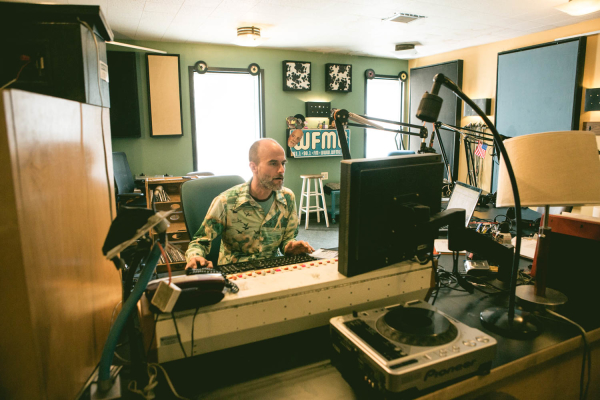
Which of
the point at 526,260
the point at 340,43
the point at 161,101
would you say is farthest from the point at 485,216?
the point at 161,101

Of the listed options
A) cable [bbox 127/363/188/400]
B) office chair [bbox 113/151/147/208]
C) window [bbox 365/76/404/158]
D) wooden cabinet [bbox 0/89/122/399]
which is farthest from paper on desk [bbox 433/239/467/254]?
window [bbox 365/76/404/158]

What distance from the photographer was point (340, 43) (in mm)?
5094

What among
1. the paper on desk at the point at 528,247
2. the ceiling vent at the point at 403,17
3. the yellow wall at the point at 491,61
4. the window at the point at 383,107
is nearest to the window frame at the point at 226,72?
the window at the point at 383,107

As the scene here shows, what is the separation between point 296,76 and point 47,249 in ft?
17.2

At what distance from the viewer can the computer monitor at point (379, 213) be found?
96 centimetres

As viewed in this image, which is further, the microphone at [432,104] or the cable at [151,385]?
the microphone at [432,104]

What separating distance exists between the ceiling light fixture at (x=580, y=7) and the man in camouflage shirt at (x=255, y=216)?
3399 mm

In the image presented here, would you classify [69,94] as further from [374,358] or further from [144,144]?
[144,144]

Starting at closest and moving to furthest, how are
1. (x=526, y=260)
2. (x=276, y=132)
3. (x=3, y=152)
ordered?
1. (x=3, y=152)
2. (x=526, y=260)
3. (x=276, y=132)

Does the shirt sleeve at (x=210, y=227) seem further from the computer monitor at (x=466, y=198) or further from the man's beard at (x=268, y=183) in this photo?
the computer monitor at (x=466, y=198)

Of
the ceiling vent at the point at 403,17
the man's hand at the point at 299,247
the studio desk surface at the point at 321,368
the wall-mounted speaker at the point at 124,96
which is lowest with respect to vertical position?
the studio desk surface at the point at 321,368

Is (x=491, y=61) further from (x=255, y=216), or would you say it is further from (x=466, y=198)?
(x=255, y=216)

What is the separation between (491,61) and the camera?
5.18 metres

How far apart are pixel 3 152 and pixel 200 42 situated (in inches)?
191
